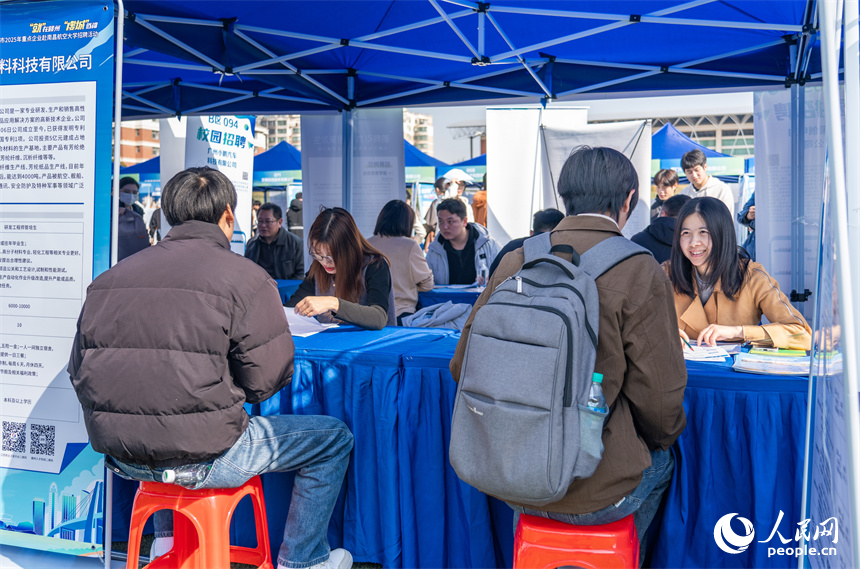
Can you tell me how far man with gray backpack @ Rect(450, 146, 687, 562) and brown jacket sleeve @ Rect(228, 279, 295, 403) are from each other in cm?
58

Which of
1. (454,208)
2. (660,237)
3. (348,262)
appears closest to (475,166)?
(454,208)

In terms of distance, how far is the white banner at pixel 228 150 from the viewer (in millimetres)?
5781

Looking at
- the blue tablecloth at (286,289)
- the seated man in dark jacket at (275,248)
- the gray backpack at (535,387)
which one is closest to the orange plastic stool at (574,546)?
the gray backpack at (535,387)

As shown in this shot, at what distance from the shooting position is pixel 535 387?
4.77 ft

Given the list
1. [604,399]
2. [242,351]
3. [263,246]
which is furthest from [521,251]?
[263,246]

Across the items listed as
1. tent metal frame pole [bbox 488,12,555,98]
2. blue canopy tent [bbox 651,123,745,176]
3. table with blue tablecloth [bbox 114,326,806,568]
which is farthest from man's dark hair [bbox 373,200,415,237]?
blue canopy tent [bbox 651,123,745,176]

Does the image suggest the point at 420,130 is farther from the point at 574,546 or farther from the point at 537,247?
the point at 574,546

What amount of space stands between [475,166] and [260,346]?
43.6 feet

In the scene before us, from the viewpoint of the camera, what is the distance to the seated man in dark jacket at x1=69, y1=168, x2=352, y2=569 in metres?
1.74

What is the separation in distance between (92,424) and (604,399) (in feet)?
4.40

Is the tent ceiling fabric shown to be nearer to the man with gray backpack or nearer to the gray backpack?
the man with gray backpack

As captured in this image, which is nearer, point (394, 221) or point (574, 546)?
point (574, 546)

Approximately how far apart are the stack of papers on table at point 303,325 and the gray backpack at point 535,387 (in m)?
1.23

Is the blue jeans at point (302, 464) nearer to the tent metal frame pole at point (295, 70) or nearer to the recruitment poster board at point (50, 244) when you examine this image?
the recruitment poster board at point (50, 244)
